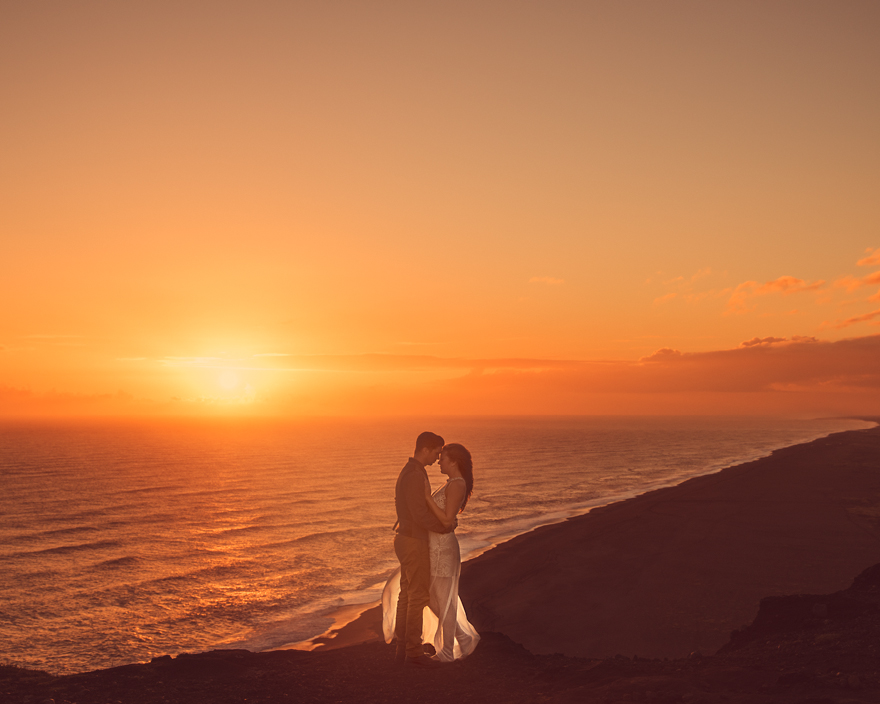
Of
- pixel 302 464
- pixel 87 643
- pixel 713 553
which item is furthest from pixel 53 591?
pixel 302 464

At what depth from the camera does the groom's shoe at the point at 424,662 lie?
7.70 metres

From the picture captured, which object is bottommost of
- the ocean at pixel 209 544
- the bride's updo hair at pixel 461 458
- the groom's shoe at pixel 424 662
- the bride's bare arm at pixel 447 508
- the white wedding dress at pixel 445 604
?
the ocean at pixel 209 544

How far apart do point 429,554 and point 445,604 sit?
71 cm

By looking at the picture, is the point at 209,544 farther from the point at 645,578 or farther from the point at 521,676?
the point at 521,676

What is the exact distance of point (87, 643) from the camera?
12.8 metres

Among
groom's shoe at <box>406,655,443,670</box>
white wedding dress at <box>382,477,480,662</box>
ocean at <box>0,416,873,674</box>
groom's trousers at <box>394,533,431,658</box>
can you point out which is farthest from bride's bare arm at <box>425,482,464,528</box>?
ocean at <box>0,416,873,674</box>

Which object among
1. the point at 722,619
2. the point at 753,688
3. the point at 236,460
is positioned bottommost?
the point at 236,460

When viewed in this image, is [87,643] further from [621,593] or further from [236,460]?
[236,460]

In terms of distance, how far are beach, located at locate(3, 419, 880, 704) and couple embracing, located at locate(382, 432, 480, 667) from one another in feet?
1.28

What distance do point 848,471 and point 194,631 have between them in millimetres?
45159

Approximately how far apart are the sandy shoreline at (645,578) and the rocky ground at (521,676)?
167 cm

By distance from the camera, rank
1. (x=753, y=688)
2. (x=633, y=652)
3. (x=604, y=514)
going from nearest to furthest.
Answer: (x=753, y=688) < (x=633, y=652) < (x=604, y=514)

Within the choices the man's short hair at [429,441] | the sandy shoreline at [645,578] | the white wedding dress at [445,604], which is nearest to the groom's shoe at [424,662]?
the white wedding dress at [445,604]

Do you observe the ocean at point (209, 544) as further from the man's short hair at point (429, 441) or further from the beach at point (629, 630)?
the man's short hair at point (429, 441)
